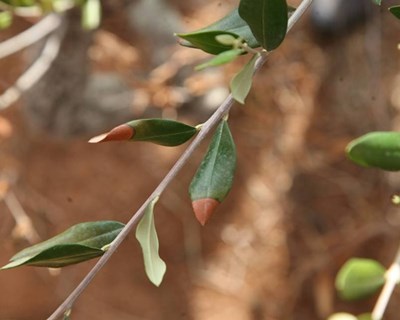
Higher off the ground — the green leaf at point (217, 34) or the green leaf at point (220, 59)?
the green leaf at point (220, 59)

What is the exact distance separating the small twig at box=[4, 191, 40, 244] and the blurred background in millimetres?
37

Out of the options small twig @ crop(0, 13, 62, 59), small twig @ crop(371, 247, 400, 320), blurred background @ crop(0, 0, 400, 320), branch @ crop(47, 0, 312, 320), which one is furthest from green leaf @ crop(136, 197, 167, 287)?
blurred background @ crop(0, 0, 400, 320)

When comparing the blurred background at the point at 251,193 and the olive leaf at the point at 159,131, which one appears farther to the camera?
the blurred background at the point at 251,193

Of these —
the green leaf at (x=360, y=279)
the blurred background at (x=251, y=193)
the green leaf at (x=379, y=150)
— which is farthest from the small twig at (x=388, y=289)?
the blurred background at (x=251, y=193)

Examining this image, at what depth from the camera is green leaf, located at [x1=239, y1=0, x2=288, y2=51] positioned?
58 cm

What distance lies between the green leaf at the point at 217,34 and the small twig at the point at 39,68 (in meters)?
0.76

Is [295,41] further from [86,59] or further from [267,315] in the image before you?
[267,315]

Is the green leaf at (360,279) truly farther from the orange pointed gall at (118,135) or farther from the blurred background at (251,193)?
the blurred background at (251,193)

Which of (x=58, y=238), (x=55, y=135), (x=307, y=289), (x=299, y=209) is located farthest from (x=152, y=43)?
(x=58, y=238)

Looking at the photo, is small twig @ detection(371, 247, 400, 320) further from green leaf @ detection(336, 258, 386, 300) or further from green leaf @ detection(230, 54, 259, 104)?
green leaf @ detection(230, 54, 259, 104)

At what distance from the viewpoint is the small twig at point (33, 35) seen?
140 cm

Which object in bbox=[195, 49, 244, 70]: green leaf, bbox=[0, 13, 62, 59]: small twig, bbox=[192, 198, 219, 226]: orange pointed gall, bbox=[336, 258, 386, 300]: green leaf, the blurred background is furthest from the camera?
the blurred background

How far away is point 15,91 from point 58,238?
0.89 metres

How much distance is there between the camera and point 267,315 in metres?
1.76
